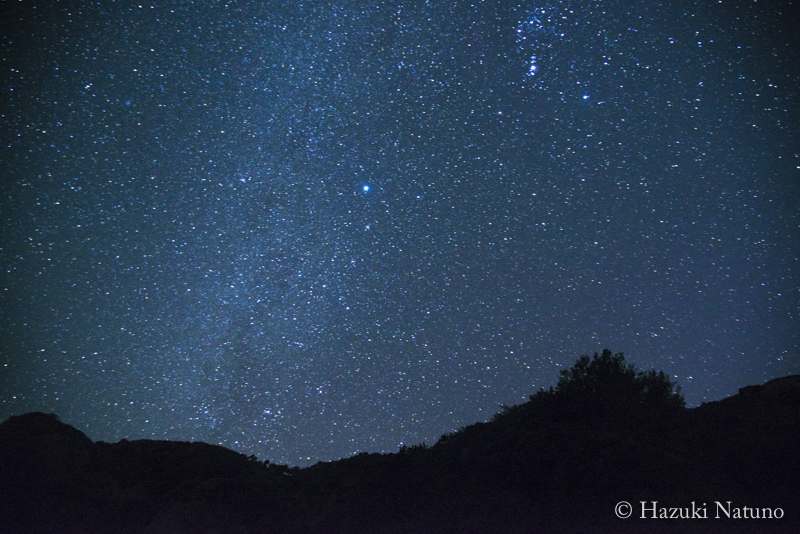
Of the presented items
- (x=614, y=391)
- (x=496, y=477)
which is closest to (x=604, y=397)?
(x=614, y=391)

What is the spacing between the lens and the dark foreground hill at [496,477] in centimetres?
771

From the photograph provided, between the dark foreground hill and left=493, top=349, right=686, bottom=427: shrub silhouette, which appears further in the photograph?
left=493, top=349, right=686, bottom=427: shrub silhouette

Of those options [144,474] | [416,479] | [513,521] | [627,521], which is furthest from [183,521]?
[627,521]

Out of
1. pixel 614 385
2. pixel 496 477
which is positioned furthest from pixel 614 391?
pixel 496 477

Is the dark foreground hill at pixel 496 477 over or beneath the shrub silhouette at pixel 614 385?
beneath

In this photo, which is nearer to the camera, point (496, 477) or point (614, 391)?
point (496, 477)

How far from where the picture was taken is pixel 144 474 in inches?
474

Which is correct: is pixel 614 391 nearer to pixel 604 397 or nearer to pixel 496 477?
pixel 604 397

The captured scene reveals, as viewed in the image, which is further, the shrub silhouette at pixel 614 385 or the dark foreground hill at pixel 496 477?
the shrub silhouette at pixel 614 385

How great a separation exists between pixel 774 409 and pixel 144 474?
15.0m

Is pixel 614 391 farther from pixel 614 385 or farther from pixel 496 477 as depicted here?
pixel 496 477

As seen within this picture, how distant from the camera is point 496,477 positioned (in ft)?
31.3

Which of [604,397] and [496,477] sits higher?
[604,397]

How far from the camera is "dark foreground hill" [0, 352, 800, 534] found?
7.71 meters
